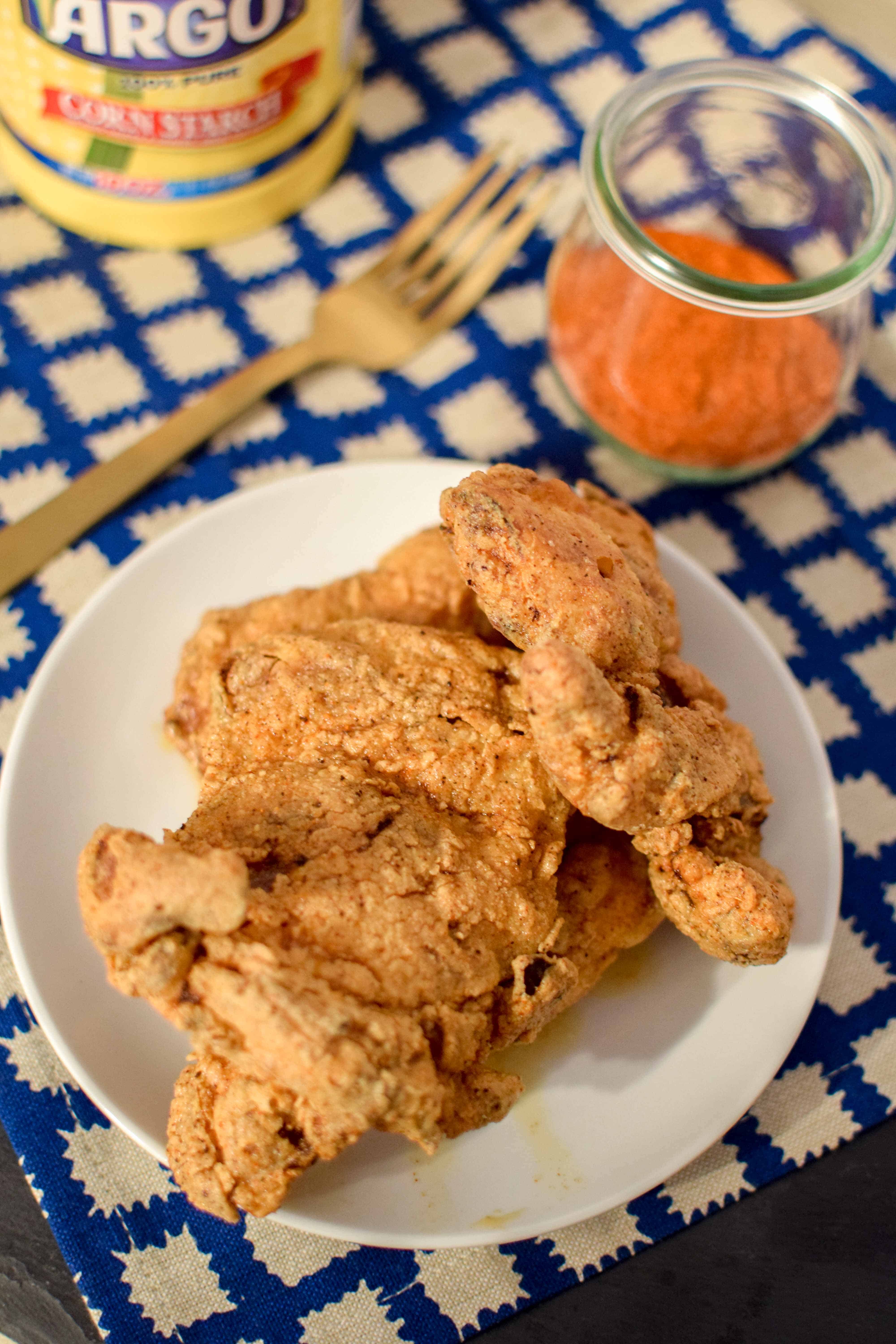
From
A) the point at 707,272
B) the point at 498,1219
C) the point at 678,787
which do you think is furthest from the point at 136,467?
the point at 498,1219

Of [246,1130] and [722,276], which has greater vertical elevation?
[722,276]

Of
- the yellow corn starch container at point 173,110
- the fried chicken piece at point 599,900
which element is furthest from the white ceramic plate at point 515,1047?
the yellow corn starch container at point 173,110

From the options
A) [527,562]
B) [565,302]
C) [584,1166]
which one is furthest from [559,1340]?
[565,302]

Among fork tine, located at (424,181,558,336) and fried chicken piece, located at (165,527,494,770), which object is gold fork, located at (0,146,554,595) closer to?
fork tine, located at (424,181,558,336)

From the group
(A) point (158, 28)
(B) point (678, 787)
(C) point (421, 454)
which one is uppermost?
(A) point (158, 28)

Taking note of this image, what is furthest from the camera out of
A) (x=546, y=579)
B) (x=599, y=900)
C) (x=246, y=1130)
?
(x=599, y=900)

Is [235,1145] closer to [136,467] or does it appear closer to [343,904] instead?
[343,904]

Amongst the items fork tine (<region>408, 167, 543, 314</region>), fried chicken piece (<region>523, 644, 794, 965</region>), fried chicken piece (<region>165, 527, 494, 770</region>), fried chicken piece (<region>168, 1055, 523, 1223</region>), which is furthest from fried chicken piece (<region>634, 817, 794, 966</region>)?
fork tine (<region>408, 167, 543, 314</region>)
